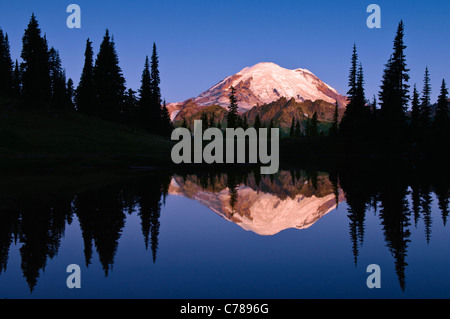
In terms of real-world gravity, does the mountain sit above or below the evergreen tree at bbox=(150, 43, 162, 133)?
below

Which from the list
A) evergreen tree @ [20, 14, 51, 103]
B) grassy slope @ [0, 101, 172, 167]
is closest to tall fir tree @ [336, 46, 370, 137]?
grassy slope @ [0, 101, 172, 167]

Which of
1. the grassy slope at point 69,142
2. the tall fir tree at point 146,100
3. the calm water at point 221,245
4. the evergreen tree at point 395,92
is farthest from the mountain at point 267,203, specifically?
the tall fir tree at point 146,100

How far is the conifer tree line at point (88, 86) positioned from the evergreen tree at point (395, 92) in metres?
52.0

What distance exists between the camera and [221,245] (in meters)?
13.3

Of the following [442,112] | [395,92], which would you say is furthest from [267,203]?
[442,112]

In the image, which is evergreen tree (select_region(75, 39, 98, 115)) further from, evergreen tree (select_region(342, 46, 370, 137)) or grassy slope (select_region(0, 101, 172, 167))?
evergreen tree (select_region(342, 46, 370, 137))

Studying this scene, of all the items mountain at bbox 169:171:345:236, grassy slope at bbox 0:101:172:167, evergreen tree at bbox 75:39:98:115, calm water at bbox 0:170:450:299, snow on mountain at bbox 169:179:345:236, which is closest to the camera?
calm water at bbox 0:170:450:299

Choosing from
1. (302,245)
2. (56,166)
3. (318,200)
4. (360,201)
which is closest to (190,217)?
(302,245)

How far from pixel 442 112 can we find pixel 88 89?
276 ft

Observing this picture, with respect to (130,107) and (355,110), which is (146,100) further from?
(355,110)

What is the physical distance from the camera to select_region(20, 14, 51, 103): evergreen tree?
71750 millimetres

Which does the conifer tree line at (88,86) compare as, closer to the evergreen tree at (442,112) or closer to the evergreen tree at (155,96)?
the evergreen tree at (155,96)

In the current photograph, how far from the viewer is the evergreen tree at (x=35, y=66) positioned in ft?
235
